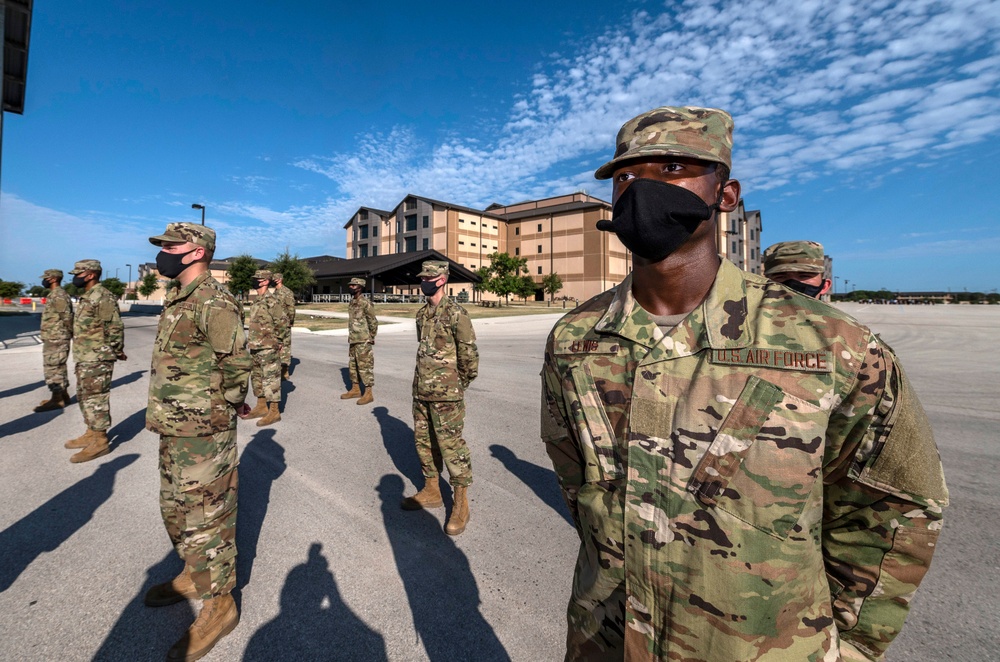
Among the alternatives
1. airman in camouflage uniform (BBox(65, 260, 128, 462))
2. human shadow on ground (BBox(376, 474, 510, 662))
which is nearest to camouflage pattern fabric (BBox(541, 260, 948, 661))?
human shadow on ground (BBox(376, 474, 510, 662))

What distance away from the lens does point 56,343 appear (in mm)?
7156

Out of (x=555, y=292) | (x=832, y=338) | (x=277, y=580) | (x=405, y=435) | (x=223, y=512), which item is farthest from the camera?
(x=555, y=292)

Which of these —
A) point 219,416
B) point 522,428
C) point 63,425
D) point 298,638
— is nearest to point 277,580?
point 298,638

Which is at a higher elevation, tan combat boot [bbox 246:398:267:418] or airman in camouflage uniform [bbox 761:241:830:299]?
airman in camouflage uniform [bbox 761:241:830:299]

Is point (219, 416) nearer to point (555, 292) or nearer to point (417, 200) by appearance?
point (555, 292)

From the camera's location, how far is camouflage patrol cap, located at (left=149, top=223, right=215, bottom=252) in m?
2.96

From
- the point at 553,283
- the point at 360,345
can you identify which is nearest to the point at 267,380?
the point at 360,345

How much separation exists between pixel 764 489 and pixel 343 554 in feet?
10.2

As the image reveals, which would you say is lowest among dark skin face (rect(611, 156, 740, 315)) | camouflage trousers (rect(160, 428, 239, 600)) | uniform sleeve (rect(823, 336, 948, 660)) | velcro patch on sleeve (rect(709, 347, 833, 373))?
camouflage trousers (rect(160, 428, 239, 600))

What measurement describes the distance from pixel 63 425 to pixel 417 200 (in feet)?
190

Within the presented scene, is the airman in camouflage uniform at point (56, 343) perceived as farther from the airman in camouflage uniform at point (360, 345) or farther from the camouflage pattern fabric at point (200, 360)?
the camouflage pattern fabric at point (200, 360)

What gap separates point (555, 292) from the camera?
57.3 metres

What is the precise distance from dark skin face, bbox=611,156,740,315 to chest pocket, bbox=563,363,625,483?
33 centimetres

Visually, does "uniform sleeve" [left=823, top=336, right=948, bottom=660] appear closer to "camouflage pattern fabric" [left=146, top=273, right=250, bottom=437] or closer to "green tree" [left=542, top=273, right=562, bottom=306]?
"camouflage pattern fabric" [left=146, top=273, right=250, bottom=437]
